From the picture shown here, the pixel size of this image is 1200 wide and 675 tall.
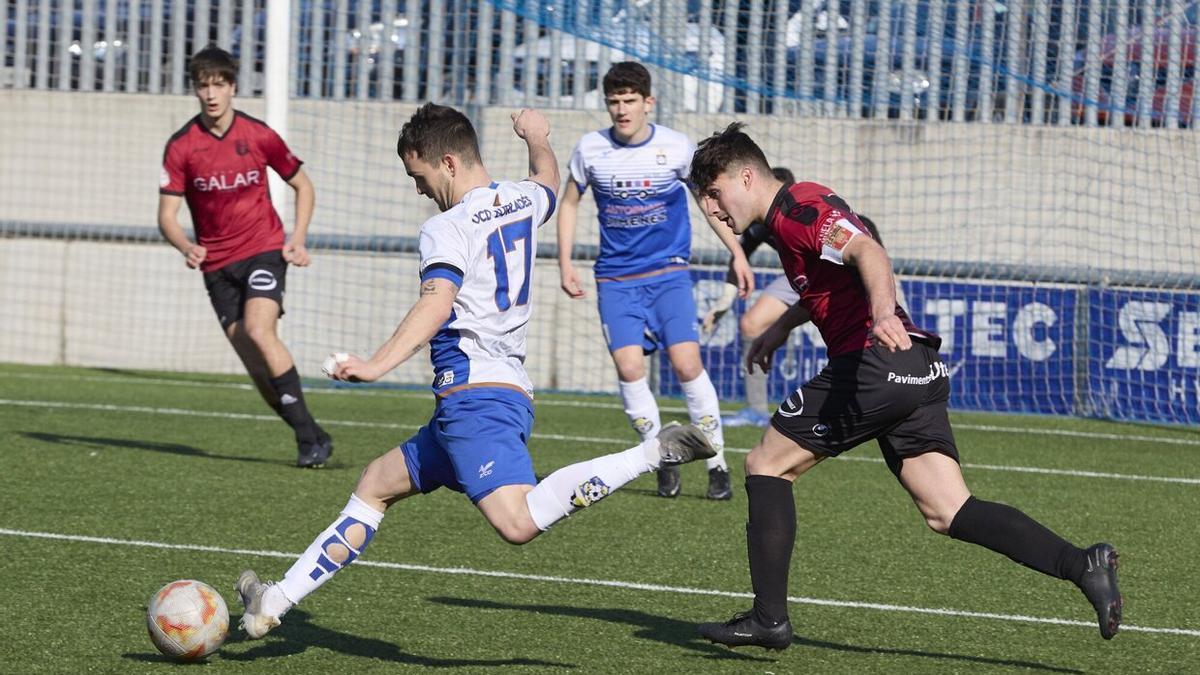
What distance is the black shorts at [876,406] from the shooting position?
4.92 metres

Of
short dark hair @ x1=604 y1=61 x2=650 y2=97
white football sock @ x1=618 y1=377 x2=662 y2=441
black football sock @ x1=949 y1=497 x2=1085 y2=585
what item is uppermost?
short dark hair @ x1=604 y1=61 x2=650 y2=97

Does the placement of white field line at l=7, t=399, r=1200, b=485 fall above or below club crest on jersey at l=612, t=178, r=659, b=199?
below

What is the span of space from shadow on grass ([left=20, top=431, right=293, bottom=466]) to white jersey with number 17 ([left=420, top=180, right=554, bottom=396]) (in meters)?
4.56

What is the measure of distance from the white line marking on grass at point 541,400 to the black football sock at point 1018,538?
6624 millimetres

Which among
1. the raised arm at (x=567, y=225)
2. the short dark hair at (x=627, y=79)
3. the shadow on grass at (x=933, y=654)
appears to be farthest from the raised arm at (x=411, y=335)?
the raised arm at (x=567, y=225)

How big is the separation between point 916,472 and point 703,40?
775 cm

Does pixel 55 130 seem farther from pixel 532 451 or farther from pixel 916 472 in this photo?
pixel 916 472

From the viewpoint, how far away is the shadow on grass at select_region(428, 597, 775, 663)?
5.20 metres

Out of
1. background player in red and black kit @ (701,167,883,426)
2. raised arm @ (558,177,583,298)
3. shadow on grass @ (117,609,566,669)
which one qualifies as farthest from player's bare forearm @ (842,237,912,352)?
background player in red and black kit @ (701,167,883,426)

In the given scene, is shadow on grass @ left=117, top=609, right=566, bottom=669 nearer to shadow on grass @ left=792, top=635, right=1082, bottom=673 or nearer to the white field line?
shadow on grass @ left=792, top=635, right=1082, bottom=673

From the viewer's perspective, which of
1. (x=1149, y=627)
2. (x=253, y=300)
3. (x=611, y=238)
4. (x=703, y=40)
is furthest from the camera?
(x=703, y=40)

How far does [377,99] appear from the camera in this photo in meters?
14.2

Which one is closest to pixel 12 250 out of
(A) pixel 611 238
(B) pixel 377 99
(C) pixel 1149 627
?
(B) pixel 377 99

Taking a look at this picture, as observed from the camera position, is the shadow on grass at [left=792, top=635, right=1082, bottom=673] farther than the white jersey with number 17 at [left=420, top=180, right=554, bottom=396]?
Yes
